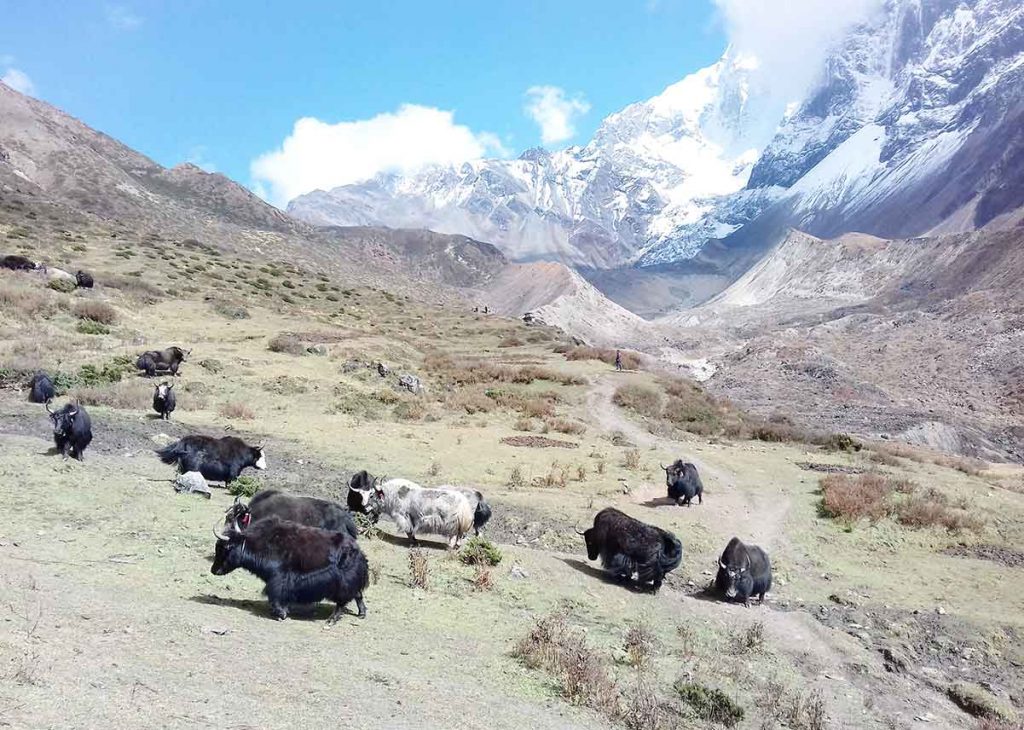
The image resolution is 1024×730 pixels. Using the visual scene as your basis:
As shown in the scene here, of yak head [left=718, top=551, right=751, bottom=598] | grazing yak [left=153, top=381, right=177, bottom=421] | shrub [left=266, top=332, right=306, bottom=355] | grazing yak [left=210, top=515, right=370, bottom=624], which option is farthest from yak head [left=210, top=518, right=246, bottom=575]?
shrub [left=266, top=332, right=306, bottom=355]

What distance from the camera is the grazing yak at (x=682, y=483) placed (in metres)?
20.2

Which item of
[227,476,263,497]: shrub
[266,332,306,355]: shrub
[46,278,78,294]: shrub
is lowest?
[227,476,263,497]: shrub

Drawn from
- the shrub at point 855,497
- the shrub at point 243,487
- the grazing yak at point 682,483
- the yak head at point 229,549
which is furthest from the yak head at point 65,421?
the shrub at point 855,497

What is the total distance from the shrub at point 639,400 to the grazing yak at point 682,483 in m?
17.3

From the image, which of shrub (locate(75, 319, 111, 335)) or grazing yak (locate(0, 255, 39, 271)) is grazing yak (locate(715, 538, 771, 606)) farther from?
grazing yak (locate(0, 255, 39, 271))

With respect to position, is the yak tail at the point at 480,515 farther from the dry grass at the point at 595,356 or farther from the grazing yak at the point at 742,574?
the dry grass at the point at 595,356

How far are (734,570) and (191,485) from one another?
10.6 meters

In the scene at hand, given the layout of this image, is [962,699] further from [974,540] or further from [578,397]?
[578,397]

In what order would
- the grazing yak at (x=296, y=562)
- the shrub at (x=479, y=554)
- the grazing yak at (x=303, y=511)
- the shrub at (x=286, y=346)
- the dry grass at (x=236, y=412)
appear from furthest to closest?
the shrub at (x=286, y=346) → the dry grass at (x=236, y=412) → the shrub at (x=479, y=554) → the grazing yak at (x=303, y=511) → the grazing yak at (x=296, y=562)

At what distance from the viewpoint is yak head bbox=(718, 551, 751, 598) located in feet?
45.3

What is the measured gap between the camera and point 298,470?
18938mm

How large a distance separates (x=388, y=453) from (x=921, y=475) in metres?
19.3

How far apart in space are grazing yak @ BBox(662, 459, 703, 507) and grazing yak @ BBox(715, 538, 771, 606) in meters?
5.74

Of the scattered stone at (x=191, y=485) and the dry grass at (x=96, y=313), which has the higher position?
the dry grass at (x=96, y=313)
